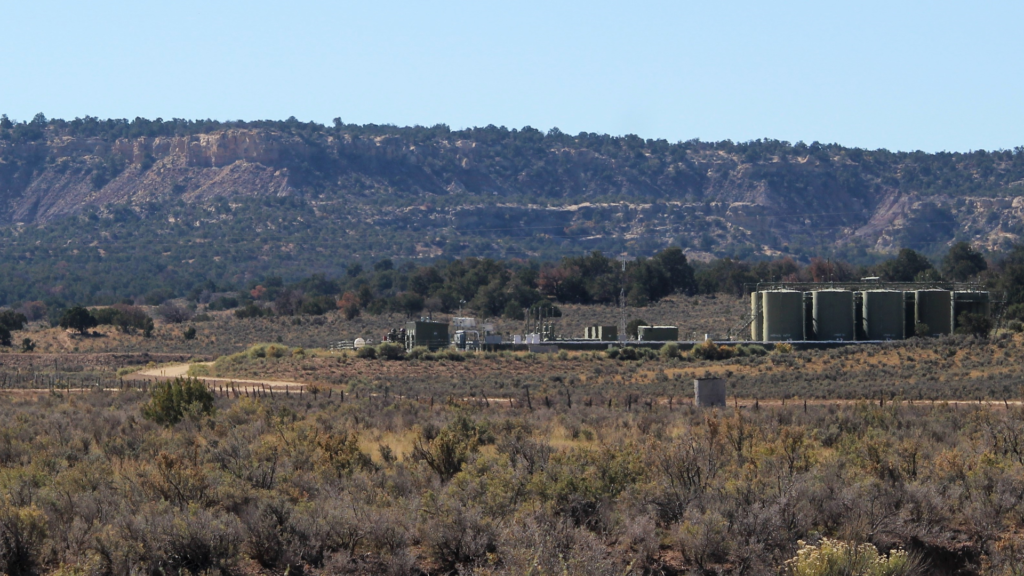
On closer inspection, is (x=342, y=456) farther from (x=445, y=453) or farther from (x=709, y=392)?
(x=709, y=392)

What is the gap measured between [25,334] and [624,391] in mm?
54040

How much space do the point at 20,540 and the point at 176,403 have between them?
1427cm

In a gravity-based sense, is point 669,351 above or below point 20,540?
below

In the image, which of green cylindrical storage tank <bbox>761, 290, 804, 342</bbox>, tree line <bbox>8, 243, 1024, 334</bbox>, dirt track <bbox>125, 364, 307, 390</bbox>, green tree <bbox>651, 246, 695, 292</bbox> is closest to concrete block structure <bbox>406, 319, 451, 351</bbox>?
dirt track <bbox>125, 364, 307, 390</bbox>

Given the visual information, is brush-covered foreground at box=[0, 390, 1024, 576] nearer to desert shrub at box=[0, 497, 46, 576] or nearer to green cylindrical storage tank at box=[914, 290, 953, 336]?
desert shrub at box=[0, 497, 46, 576]

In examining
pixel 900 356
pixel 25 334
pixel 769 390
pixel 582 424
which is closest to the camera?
pixel 582 424

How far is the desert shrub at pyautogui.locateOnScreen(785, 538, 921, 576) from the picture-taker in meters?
12.2

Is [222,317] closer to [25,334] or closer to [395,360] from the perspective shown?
[25,334]

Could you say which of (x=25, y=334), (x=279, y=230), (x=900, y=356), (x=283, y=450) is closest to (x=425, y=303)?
(x=25, y=334)

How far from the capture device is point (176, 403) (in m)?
28.3

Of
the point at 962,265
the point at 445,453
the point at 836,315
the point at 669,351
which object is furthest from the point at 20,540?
the point at 962,265

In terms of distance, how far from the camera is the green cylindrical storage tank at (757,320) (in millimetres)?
67750

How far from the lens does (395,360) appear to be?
196 ft

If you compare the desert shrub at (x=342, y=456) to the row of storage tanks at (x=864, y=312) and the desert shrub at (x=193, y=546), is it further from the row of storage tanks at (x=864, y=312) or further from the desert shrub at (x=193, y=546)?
the row of storage tanks at (x=864, y=312)
